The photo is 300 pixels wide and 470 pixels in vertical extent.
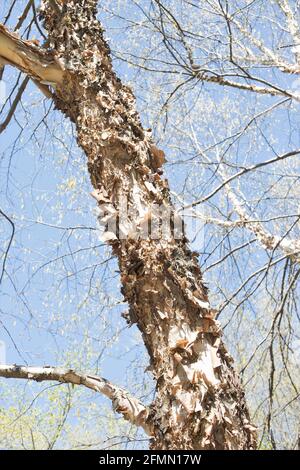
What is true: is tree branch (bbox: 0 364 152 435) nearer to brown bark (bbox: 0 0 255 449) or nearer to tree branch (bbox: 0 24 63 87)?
brown bark (bbox: 0 0 255 449)

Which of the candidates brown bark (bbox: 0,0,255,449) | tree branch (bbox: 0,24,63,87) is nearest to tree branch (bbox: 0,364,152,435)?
brown bark (bbox: 0,0,255,449)

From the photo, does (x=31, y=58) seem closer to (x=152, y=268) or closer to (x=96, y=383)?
(x=152, y=268)

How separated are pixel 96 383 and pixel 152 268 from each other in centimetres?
50

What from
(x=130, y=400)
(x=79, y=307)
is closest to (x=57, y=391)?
(x=79, y=307)

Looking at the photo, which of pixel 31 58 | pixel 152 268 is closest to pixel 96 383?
pixel 152 268

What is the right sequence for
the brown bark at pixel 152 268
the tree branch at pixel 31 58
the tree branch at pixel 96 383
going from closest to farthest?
the brown bark at pixel 152 268, the tree branch at pixel 96 383, the tree branch at pixel 31 58

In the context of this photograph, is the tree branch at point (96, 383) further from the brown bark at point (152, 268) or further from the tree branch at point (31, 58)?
the tree branch at point (31, 58)

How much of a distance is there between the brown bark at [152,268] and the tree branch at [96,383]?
0.53 ft

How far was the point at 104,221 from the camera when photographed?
1.97 metres

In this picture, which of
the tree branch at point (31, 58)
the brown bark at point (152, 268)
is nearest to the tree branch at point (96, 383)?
the brown bark at point (152, 268)

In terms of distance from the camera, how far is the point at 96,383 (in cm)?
209

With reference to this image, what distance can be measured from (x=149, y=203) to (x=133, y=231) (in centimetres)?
11

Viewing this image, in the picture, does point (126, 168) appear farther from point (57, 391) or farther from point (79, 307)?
point (57, 391)

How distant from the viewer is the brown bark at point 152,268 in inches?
65.9
